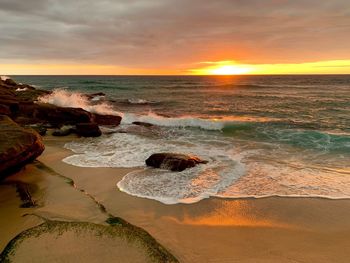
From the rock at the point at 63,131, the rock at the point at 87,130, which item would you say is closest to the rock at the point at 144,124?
the rock at the point at 87,130

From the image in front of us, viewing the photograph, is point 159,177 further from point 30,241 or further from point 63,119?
point 63,119

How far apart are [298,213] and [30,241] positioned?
213 inches

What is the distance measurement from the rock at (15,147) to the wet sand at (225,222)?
2.02ft

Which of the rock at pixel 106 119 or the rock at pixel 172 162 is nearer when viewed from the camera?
the rock at pixel 172 162

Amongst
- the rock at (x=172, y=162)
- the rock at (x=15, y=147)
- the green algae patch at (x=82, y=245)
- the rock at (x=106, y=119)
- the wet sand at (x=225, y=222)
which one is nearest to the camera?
the green algae patch at (x=82, y=245)

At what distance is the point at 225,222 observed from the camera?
670cm

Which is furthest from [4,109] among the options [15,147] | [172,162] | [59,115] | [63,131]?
[172,162]

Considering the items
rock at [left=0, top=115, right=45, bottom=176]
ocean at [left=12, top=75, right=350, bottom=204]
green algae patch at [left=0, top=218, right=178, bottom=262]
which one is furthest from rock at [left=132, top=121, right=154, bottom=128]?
green algae patch at [left=0, top=218, right=178, bottom=262]

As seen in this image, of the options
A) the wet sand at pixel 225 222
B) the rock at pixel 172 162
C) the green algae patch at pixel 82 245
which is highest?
the green algae patch at pixel 82 245

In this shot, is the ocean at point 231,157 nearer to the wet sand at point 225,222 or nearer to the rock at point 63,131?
the wet sand at point 225,222

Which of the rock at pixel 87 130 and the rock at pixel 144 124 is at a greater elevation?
the rock at pixel 87 130

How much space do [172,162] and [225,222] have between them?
148 inches

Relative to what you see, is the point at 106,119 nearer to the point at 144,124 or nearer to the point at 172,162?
the point at 144,124

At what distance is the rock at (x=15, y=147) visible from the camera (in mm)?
7398
